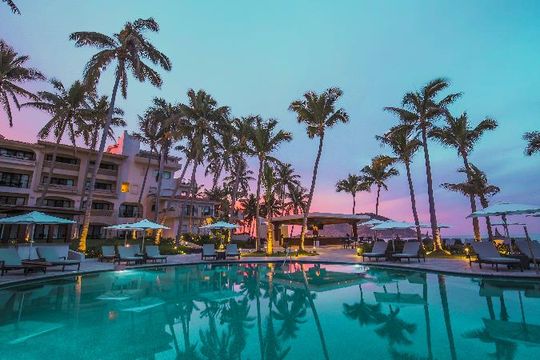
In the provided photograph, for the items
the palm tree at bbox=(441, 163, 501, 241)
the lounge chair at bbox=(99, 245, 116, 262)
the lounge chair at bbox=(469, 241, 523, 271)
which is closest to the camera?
the lounge chair at bbox=(469, 241, 523, 271)

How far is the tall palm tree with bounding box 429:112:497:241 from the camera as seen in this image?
86.4 ft

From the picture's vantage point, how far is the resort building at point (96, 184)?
33.0m

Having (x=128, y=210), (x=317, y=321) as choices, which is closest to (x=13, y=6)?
(x=317, y=321)

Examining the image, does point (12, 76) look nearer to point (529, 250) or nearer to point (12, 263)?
point (12, 263)

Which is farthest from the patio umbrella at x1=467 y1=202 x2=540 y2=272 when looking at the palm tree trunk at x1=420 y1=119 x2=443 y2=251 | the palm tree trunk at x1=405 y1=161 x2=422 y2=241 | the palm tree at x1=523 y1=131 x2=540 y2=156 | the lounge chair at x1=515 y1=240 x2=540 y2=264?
the palm tree trunk at x1=405 y1=161 x2=422 y2=241

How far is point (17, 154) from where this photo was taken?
34312 mm

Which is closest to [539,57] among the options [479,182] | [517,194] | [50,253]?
[479,182]

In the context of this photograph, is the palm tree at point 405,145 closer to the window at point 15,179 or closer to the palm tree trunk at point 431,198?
the palm tree trunk at point 431,198

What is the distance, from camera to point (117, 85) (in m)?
24.0

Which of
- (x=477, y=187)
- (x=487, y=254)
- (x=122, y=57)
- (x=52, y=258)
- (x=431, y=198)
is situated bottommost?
(x=52, y=258)

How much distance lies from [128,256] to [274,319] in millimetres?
14640

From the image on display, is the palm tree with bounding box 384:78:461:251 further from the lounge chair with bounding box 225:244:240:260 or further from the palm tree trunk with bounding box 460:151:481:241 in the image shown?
the lounge chair with bounding box 225:244:240:260

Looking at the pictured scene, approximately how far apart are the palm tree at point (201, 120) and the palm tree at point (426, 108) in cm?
1768

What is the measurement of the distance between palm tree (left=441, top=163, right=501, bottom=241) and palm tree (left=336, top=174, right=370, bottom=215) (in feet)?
75.6
